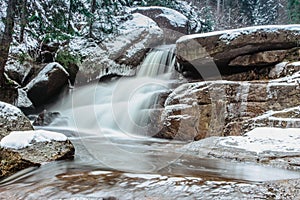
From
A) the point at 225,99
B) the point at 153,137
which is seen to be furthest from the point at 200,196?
the point at 153,137

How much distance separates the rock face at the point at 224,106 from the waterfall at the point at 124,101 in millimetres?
1054

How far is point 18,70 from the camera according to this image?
386 inches

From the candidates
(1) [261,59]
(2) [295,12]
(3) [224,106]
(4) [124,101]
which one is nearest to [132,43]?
(4) [124,101]

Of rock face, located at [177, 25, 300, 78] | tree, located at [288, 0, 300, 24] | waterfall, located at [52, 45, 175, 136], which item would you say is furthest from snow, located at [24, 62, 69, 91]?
tree, located at [288, 0, 300, 24]

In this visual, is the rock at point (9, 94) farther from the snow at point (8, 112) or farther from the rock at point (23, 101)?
the snow at point (8, 112)

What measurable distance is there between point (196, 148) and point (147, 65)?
7.07 m

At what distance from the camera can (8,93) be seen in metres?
8.39

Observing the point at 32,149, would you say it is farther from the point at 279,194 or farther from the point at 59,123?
the point at 59,123

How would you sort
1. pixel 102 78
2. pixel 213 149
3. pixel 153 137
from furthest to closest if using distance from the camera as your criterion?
pixel 102 78, pixel 153 137, pixel 213 149

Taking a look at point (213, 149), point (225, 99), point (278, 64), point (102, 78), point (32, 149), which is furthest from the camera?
point (102, 78)

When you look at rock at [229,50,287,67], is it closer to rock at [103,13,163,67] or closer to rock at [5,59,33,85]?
rock at [103,13,163,67]

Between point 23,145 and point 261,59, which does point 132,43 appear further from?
point 23,145

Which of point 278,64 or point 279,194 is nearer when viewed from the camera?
point 279,194

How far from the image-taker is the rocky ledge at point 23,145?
3.30m
